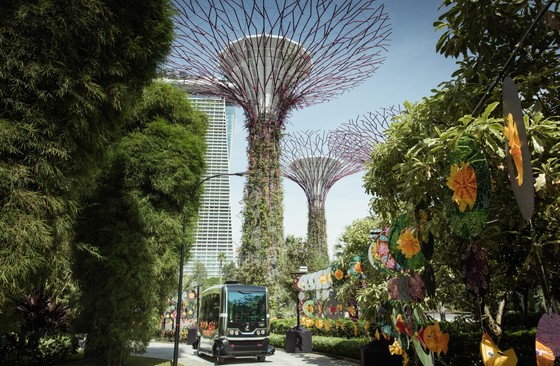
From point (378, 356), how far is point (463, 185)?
647 centimetres

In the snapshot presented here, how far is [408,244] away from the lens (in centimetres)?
595

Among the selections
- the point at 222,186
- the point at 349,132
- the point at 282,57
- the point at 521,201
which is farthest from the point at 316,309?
the point at 222,186

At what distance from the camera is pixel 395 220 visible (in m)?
6.51

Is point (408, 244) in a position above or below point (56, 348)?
above

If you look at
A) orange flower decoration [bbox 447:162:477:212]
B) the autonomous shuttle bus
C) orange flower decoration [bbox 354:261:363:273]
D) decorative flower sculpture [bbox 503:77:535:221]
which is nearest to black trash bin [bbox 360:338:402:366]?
orange flower decoration [bbox 354:261:363:273]

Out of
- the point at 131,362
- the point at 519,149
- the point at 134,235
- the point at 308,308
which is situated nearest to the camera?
the point at 519,149

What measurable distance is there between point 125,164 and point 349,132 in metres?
16.0

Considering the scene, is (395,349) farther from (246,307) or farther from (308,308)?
(308,308)

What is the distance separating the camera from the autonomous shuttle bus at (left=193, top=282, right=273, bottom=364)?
14203 mm

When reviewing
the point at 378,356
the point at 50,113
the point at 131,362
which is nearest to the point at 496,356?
the point at 378,356

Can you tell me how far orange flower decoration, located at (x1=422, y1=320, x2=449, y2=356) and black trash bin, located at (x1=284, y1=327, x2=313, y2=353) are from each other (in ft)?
35.6

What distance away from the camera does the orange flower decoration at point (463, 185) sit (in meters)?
3.82

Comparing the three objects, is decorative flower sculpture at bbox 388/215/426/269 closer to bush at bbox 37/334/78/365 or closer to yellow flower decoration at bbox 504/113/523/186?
yellow flower decoration at bbox 504/113/523/186

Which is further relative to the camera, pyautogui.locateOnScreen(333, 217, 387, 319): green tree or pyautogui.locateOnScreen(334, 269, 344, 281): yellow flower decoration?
pyautogui.locateOnScreen(334, 269, 344, 281): yellow flower decoration
